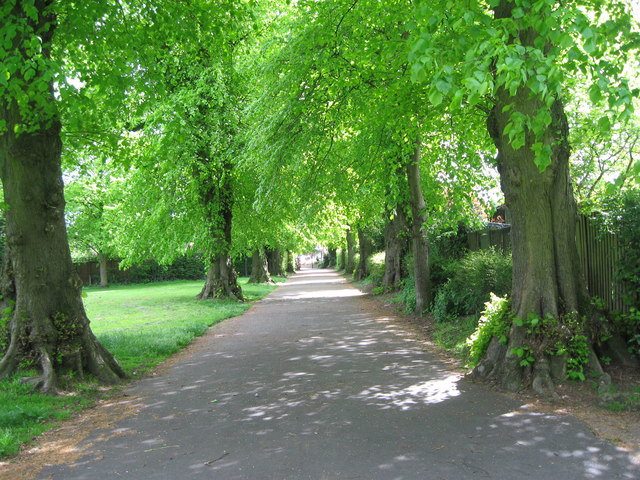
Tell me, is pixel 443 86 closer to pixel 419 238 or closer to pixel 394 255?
pixel 419 238

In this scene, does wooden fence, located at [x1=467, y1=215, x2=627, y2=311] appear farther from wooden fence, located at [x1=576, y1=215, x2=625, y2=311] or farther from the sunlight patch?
the sunlight patch

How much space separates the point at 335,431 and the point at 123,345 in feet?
22.8

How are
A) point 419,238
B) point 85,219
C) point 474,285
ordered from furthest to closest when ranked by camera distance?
1. point 85,219
2. point 419,238
3. point 474,285

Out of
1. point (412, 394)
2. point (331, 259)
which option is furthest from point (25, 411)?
point (331, 259)

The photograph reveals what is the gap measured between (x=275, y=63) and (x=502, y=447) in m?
9.71

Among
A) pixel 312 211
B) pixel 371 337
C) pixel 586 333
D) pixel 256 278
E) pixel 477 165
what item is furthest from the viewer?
Result: pixel 256 278

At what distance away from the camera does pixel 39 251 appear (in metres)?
7.50

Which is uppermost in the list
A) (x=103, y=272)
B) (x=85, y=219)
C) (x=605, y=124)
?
(x=85, y=219)

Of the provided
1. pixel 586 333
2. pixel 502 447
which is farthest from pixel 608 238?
pixel 502 447

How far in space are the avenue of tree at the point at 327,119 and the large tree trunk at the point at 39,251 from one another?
0.02 m

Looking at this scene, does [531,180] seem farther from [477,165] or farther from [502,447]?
[477,165]

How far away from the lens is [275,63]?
38.5 feet

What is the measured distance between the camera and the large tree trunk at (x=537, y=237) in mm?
6492

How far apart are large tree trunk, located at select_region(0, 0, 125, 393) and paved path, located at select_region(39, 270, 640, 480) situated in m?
1.18
